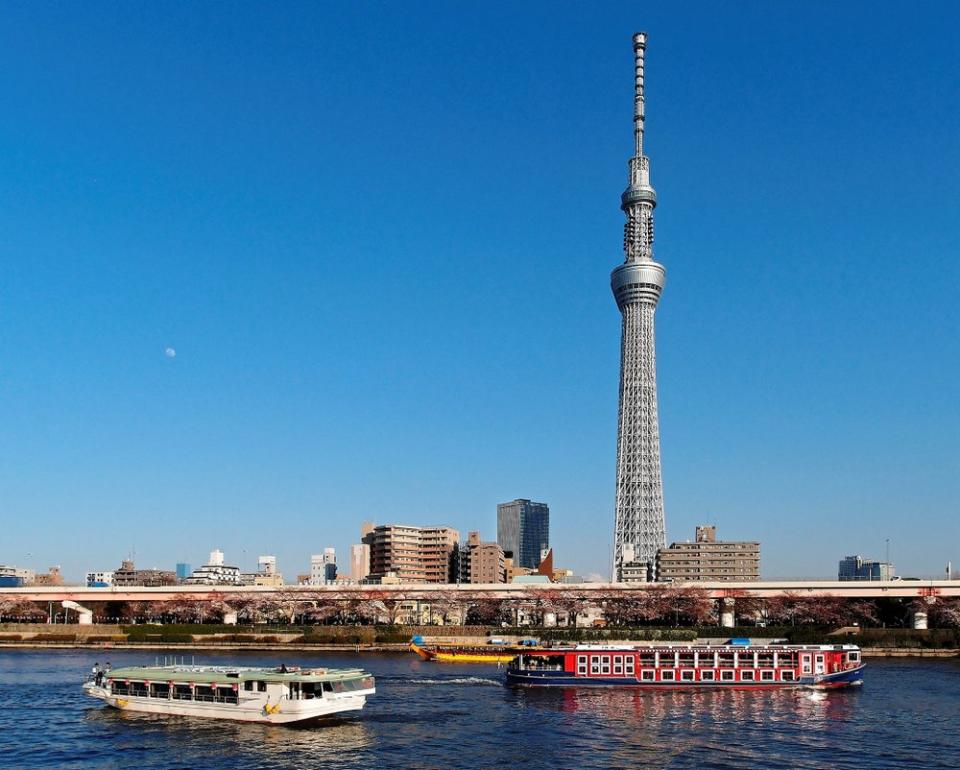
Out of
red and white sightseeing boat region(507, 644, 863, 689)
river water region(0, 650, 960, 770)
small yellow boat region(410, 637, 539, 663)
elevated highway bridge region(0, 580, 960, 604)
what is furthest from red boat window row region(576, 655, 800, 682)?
elevated highway bridge region(0, 580, 960, 604)

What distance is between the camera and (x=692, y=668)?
74250 millimetres

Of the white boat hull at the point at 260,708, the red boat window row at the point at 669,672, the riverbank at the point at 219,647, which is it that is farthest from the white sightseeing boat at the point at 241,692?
the riverbank at the point at 219,647

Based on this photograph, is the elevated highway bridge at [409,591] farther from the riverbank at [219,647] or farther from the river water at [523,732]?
the river water at [523,732]

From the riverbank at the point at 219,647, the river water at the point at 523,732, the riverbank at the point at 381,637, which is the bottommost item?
the riverbank at the point at 219,647

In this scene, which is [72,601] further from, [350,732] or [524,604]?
[350,732]

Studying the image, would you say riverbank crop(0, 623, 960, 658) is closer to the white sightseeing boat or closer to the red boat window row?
the red boat window row

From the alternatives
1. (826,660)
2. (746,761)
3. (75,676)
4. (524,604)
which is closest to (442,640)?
(524,604)

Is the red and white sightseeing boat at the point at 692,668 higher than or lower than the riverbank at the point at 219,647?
higher

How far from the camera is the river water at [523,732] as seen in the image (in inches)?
1937

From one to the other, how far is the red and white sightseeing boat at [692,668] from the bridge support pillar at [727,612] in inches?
2373

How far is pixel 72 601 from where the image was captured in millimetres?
147000

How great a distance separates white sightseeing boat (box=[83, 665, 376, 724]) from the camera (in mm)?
58031

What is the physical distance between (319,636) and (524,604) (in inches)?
1346

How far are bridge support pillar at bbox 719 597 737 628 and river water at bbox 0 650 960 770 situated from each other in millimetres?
58967
